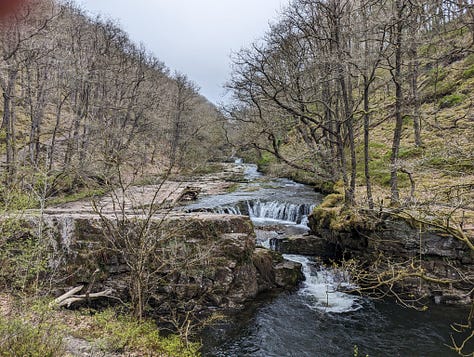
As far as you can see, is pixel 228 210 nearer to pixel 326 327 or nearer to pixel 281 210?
pixel 281 210

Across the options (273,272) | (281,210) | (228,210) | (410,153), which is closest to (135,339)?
(273,272)

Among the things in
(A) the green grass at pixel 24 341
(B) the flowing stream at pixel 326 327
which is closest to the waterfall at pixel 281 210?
(B) the flowing stream at pixel 326 327

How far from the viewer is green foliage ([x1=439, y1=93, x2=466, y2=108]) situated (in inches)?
756

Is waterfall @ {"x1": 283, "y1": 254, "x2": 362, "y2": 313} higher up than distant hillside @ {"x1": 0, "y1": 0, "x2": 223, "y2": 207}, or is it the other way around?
distant hillside @ {"x1": 0, "y1": 0, "x2": 223, "y2": 207}

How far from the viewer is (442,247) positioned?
29.7 ft

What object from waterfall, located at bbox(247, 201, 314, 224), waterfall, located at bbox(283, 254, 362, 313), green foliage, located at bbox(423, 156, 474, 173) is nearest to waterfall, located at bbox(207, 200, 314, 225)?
waterfall, located at bbox(247, 201, 314, 224)

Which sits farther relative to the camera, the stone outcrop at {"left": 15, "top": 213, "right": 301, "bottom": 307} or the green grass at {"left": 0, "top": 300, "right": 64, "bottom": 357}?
the stone outcrop at {"left": 15, "top": 213, "right": 301, "bottom": 307}

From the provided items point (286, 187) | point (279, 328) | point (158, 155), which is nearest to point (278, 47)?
point (286, 187)

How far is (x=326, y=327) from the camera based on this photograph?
7.91 meters

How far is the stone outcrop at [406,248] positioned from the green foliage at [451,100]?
12832 mm

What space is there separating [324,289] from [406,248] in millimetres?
2699

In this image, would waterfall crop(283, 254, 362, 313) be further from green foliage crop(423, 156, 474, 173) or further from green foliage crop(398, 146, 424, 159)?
green foliage crop(398, 146, 424, 159)

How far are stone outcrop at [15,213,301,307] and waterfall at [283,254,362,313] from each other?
52.8 inches

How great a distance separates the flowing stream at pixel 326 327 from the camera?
701 cm
